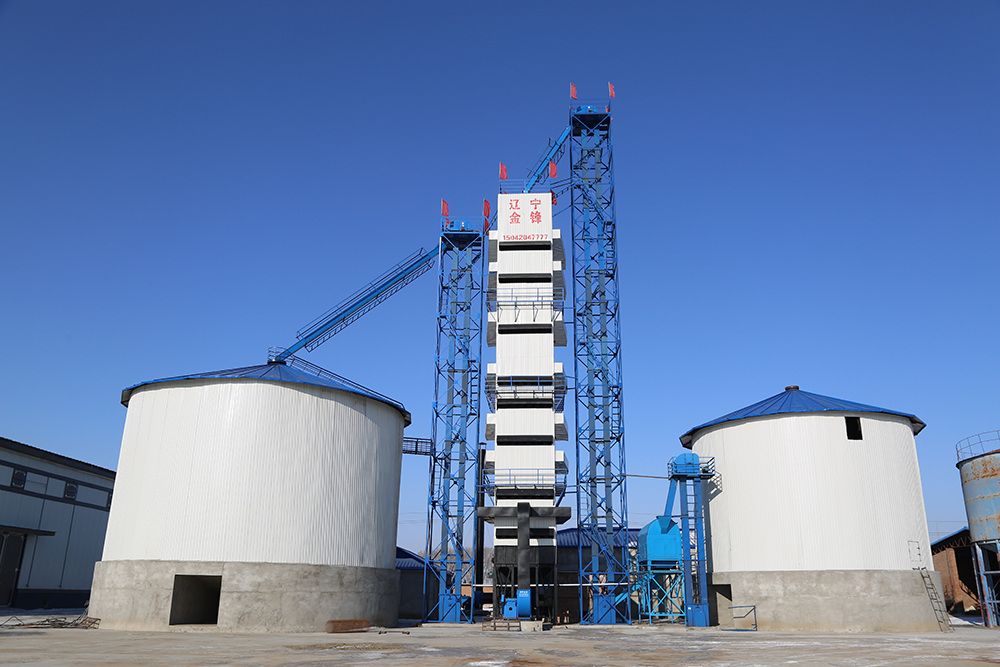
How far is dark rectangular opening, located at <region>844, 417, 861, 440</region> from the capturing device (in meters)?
41.4

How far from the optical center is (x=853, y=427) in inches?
1639

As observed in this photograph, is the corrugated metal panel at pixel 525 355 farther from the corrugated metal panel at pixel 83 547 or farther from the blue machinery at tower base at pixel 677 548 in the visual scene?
the corrugated metal panel at pixel 83 547

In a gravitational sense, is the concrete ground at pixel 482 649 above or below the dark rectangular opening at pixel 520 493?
below

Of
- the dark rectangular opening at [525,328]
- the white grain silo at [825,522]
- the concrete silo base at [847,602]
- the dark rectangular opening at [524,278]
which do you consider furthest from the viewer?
the dark rectangular opening at [524,278]

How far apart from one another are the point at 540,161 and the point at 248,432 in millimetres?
33101

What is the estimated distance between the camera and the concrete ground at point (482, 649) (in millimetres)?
20750

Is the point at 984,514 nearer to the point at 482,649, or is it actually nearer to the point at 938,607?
the point at 938,607

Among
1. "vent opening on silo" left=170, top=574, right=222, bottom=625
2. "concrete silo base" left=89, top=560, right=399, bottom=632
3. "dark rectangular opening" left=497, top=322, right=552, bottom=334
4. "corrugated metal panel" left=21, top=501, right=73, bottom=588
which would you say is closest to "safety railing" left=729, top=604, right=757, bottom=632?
"dark rectangular opening" left=497, top=322, right=552, bottom=334

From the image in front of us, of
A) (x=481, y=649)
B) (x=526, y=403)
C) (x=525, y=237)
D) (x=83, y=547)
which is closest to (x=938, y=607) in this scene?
(x=526, y=403)

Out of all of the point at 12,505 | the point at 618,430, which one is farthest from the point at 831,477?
the point at 12,505

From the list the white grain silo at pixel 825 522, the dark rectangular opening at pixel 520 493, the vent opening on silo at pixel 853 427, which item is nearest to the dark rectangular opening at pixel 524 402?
the dark rectangular opening at pixel 520 493

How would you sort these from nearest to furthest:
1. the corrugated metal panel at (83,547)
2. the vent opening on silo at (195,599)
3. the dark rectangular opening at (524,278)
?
1. the vent opening on silo at (195,599)
2. the corrugated metal panel at (83,547)
3. the dark rectangular opening at (524,278)

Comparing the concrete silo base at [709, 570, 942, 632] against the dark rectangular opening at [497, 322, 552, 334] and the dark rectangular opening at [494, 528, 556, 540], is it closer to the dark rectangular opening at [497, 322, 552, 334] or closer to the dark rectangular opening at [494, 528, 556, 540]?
the dark rectangular opening at [494, 528, 556, 540]

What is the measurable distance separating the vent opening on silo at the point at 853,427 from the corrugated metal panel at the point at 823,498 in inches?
11.1
